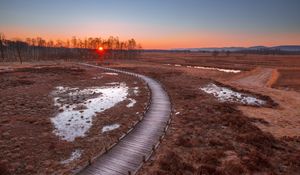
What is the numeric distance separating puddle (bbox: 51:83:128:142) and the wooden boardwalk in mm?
5601

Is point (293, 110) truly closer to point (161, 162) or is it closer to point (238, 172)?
point (238, 172)

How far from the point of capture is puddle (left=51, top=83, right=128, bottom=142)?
23.3 metres

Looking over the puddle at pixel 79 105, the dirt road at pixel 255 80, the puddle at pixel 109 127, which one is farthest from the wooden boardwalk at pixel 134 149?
the dirt road at pixel 255 80

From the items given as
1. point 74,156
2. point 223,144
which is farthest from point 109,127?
point 223,144

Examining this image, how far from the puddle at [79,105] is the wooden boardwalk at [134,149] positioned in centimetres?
560

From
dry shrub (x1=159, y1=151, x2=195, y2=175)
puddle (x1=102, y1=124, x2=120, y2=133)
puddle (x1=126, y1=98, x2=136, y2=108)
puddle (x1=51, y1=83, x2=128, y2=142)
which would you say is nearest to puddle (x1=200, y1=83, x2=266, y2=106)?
puddle (x1=126, y1=98, x2=136, y2=108)

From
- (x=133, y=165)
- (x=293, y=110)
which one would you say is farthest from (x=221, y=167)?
(x=293, y=110)

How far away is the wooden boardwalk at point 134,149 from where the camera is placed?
1480 centimetres

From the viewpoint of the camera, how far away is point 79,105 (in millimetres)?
32875

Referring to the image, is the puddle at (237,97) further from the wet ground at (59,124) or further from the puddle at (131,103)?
the puddle at (131,103)

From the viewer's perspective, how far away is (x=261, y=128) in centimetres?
2369

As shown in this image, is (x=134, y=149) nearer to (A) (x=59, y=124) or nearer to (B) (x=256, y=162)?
(B) (x=256, y=162)

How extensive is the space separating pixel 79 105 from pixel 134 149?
712 inches

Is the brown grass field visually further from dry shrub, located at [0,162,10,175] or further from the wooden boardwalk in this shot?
the wooden boardwalk
